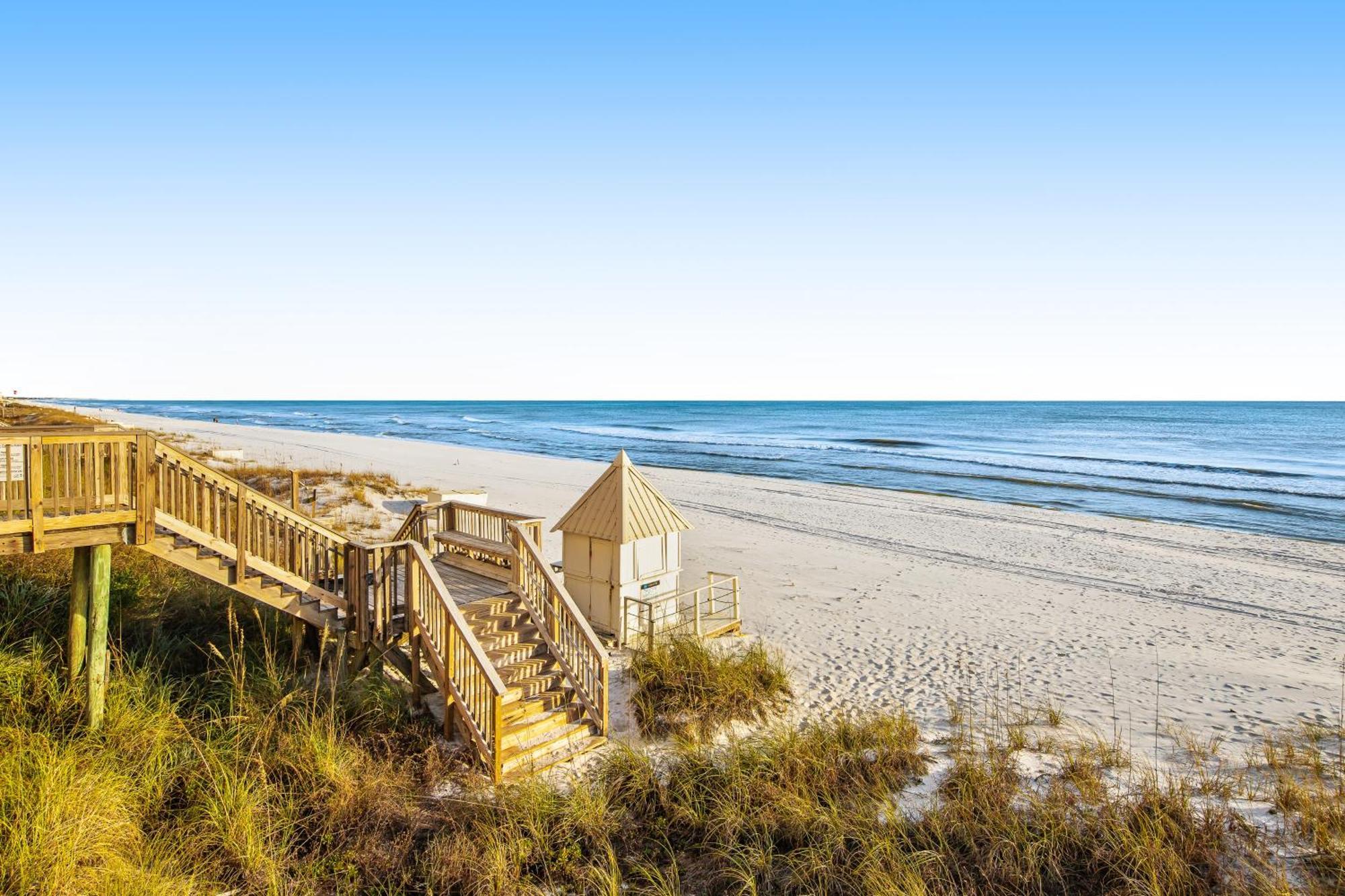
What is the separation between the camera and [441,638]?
912 cm

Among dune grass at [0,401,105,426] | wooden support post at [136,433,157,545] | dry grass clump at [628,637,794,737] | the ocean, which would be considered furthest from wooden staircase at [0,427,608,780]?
the ocean

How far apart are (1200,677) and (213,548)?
15759 millimetres

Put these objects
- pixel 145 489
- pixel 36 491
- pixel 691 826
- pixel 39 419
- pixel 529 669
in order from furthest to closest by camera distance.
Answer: pixel 39 419
pixel 529 669
pixel 145 489
pixel 691 826
pixel 36 491

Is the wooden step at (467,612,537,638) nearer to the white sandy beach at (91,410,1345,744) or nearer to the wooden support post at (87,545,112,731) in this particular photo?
the wooden support post at (87,545,112,731)

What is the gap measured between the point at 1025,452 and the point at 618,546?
184 feet

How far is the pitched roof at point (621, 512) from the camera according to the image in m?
13.1

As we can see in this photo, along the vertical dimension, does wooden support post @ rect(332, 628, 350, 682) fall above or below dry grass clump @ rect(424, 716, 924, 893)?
above

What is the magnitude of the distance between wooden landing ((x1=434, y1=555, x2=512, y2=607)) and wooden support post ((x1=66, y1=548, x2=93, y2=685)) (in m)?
4.30

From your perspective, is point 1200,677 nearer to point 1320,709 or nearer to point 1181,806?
point 1320,709

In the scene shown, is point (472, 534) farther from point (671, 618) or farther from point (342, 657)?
point (671, 618)

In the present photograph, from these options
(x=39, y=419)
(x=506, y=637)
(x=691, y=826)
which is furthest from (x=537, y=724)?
(x=39, y=419)

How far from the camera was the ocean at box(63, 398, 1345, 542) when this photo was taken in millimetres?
34562

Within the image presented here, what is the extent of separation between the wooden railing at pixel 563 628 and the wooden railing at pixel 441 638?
1023 mm

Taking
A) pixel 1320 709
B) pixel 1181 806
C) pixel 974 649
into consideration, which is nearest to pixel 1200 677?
pixel 1320 709
